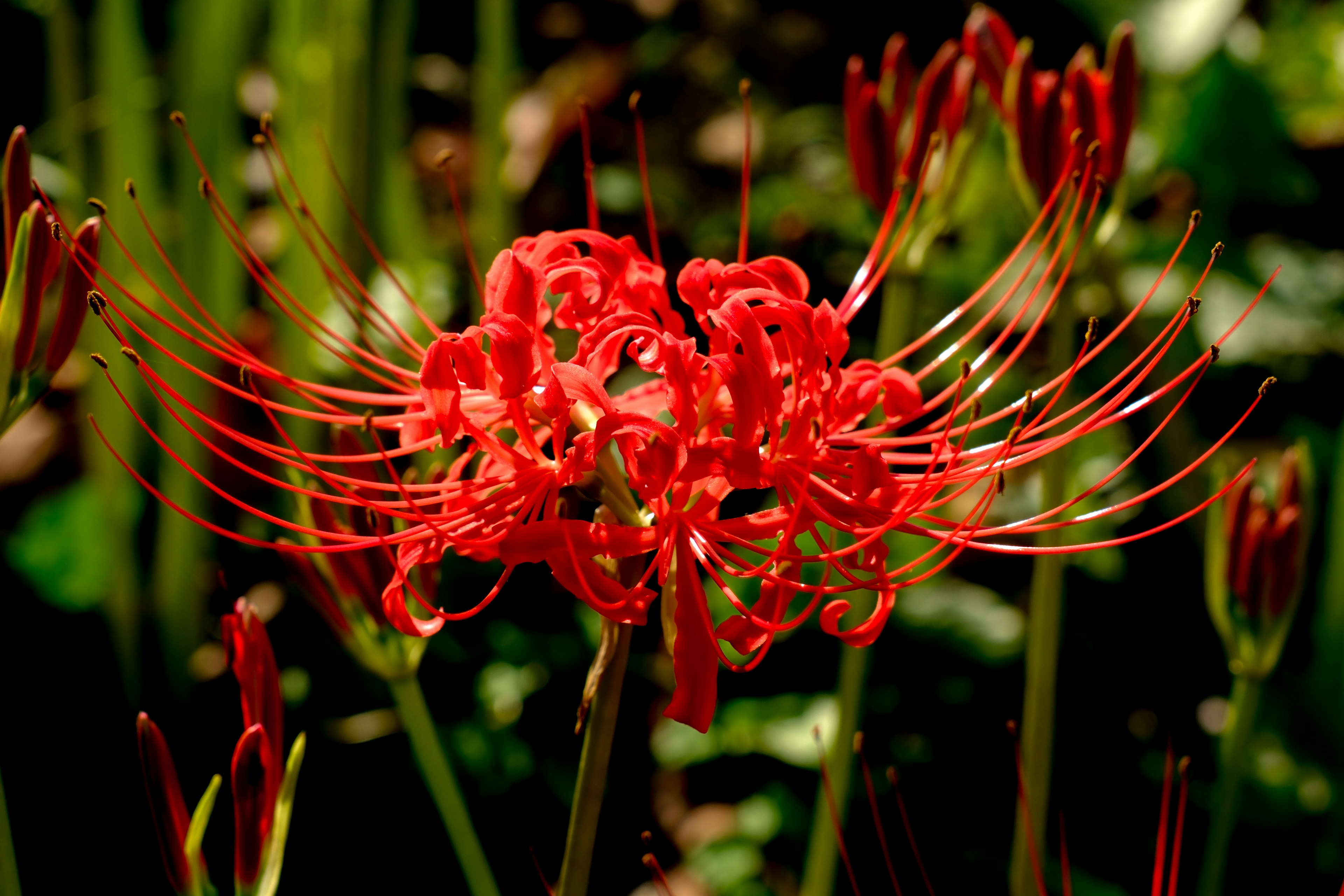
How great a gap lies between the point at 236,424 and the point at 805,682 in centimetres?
106

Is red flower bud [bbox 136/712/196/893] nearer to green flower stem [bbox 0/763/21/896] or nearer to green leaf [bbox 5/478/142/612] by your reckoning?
green flower stem [bbox 0/763/21/896]

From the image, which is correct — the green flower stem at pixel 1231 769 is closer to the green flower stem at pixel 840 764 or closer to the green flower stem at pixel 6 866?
the green flower stem at pixel 840 764

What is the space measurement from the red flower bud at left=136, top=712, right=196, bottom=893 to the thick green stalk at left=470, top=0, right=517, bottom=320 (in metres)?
1.14

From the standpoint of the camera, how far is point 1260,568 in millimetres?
883

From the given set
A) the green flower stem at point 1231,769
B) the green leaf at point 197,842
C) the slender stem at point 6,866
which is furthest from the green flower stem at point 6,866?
the green flower stem at point 1231,769

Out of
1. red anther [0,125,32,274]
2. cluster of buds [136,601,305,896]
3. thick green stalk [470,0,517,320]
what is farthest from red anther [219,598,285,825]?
thick green stalk [470,0,517,320]


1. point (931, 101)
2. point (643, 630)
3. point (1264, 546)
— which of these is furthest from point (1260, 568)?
point (643, 630)

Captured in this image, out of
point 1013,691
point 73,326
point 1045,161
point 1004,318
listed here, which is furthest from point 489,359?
point 1004,318

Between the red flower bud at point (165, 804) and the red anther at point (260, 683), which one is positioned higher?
the red anther at point (260, 683)

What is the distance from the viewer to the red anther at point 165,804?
24.3 inches

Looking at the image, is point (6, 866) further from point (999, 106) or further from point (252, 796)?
point (999, 106)

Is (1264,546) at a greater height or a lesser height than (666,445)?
lesser

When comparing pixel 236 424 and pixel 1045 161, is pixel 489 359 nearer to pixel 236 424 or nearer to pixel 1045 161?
pixel 1045 161

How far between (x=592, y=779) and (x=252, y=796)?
0.20m
